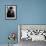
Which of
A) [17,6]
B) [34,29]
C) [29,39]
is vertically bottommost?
[29,39]

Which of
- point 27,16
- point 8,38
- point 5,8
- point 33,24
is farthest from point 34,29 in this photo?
point 5,8

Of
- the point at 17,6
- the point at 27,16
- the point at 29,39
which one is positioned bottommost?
the point at 29,39

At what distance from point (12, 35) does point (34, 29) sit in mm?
768

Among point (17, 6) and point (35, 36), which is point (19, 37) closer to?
point (35, 36)

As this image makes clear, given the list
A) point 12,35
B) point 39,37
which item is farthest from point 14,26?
point 39,37

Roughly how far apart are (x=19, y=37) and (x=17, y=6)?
42.2 inches

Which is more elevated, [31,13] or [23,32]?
[31,13]

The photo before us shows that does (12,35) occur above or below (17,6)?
below

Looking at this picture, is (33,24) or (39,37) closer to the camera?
(39,37)

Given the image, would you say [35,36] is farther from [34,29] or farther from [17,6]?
[17,6]

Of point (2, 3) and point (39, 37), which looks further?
point (2, 3)

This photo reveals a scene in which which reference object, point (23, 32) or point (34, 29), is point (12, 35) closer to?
point (23, 32)

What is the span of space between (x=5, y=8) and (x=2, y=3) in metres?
0.20

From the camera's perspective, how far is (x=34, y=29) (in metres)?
4.53
